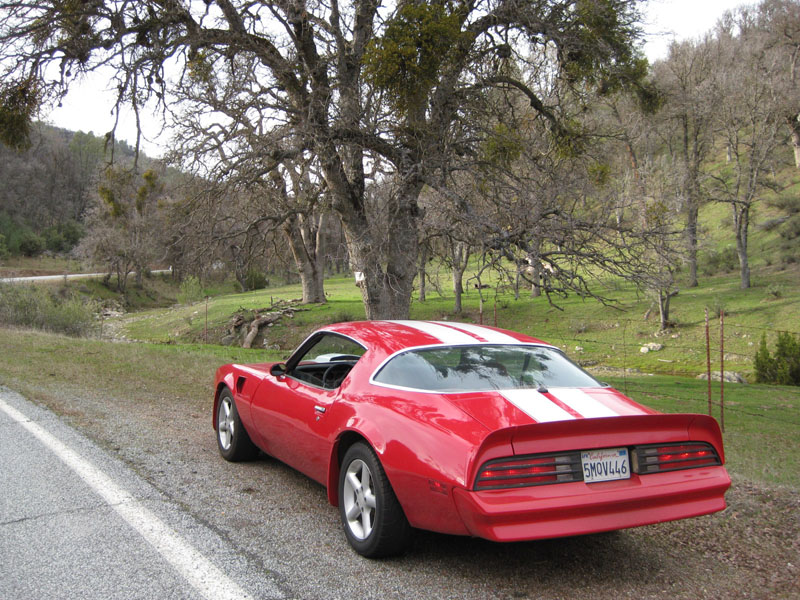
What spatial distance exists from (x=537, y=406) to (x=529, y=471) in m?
0.49

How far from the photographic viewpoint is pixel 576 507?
333 cm

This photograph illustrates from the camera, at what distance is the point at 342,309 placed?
1225 inches

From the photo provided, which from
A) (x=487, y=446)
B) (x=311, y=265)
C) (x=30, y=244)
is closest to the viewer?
(x=487, y=446)

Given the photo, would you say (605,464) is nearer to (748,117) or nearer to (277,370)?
(277,370)

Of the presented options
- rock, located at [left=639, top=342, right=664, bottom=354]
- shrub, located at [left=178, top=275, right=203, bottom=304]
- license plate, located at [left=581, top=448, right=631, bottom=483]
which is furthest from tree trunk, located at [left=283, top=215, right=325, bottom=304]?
license plate, located at [left=581, top=448, right=631, bottom=483]

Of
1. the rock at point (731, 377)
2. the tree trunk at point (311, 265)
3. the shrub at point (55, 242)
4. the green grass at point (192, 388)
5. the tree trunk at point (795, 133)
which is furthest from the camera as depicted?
the shrub at point (55, 242)

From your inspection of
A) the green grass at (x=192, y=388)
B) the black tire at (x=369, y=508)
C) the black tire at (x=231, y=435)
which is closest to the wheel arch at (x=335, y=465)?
the black tire at (x=369, y=508)

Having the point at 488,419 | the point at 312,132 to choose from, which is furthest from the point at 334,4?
the point at 488,419

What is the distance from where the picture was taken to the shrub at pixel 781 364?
63.4 ft

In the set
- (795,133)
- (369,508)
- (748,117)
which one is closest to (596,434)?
(369,508)

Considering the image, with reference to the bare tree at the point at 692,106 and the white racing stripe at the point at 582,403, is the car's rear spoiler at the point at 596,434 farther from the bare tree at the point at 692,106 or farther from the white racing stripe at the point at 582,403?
the bare tree at the point at 692,106

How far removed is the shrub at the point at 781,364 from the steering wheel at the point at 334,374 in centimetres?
1799

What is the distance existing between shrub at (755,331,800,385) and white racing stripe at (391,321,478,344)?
694 inches

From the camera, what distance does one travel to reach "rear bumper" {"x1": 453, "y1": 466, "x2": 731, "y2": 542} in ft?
10.6
